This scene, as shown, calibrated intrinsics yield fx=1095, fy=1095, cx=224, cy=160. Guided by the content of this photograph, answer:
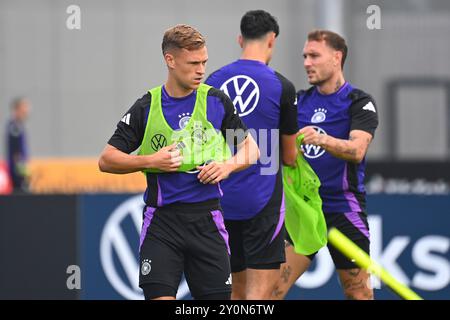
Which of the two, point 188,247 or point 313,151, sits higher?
point 313,151

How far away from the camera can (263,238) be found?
8062 millimetres

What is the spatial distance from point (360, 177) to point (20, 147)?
12.2m

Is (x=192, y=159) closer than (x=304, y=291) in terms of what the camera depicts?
Yes

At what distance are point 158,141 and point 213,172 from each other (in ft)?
1.36

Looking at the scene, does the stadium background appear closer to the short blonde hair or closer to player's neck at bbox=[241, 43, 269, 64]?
player's neck at bbox=[241, 43, 269, 64]

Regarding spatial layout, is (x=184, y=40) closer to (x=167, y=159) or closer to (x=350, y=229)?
(x=167, y=159)

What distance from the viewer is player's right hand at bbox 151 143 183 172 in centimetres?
663

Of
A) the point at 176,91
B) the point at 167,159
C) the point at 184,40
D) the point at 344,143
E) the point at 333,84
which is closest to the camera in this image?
the point at 167,159

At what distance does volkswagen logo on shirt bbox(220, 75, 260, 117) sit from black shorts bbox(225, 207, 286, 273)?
2.51 ft

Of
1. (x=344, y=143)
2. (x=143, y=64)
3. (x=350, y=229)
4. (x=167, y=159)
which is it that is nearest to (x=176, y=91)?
(x=167, y=159)

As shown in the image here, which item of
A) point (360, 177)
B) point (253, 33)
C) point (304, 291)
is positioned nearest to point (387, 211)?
point (304, 291)
